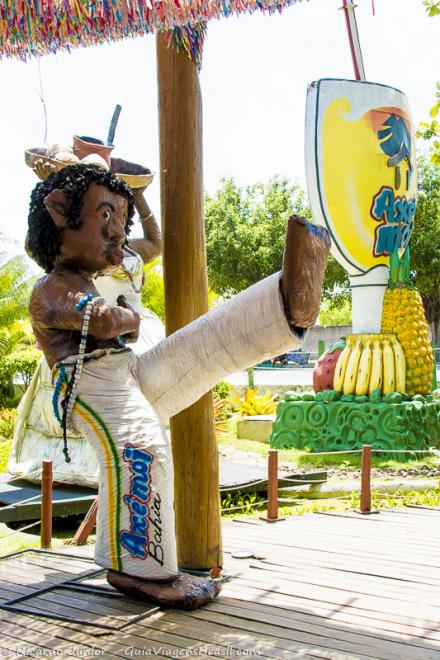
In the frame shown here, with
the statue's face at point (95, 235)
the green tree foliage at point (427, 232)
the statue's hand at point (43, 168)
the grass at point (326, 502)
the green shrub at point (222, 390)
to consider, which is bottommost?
the grass at point (326, 502)

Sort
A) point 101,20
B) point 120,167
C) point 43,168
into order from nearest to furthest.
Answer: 1. point 101,20
2. point 43,168
3. point 120,167

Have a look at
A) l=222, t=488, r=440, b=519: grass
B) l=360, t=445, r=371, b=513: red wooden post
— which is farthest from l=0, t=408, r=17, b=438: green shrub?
l=360, t=445, r=371, b=513: red wooden post

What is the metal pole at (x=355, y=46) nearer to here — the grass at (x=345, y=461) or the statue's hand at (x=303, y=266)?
the grass at (x=345, y=461)

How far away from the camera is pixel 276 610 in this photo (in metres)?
2.94

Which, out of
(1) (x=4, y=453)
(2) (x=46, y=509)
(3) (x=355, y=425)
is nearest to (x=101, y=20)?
(2) (x=46, y=509)

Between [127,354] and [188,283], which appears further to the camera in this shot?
[188,283]

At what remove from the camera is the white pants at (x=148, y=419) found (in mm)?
2801

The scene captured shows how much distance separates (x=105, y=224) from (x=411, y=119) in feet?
25.8

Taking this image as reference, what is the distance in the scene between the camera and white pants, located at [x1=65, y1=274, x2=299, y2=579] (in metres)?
2.80

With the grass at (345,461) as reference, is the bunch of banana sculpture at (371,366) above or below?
above

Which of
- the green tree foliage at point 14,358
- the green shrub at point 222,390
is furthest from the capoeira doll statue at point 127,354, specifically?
the green shrub at point 222,390

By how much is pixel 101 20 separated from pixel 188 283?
4.45 ft

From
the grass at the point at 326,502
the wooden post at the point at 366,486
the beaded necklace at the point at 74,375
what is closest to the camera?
the beaded necklace at the point at 74,375

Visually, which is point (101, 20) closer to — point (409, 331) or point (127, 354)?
point (127, 354)
